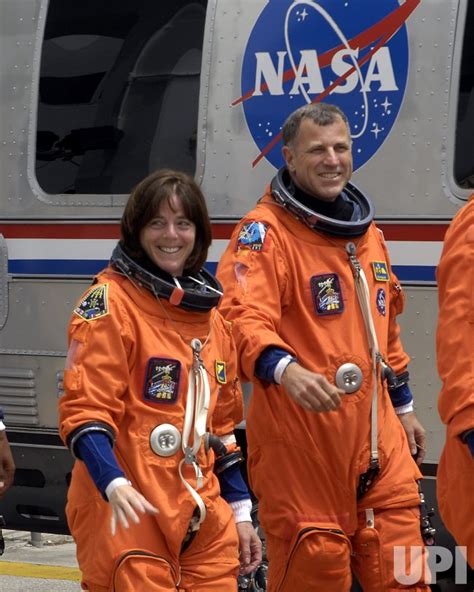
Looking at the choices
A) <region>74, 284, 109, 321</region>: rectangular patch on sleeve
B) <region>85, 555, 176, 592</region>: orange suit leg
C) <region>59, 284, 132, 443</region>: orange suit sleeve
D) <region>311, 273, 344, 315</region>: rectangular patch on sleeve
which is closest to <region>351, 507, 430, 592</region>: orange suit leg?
<region>311, 273, 344, 315</region>: rectangular patch on sleeve

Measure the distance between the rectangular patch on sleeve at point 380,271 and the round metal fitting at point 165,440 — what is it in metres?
1.15

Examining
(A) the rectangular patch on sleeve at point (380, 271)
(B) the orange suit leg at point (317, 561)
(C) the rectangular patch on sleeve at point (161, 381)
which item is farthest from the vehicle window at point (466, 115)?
(C) the rectangular patch on sleeve at point (161, 381)

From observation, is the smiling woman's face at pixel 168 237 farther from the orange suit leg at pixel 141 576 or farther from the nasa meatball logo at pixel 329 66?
the nasa meatball logo at pixel 329 66

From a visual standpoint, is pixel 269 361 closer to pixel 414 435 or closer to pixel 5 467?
pixel 414 435

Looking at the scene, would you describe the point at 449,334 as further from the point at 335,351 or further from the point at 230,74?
the point at 230,74

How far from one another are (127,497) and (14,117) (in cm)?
377

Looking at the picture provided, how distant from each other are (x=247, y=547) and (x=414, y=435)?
3.39 ft

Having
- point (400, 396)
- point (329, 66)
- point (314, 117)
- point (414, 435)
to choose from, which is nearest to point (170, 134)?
point (329, 66)

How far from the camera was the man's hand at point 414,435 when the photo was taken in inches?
205

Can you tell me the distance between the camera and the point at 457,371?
152 inches

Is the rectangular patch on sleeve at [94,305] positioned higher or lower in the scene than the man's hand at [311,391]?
higher

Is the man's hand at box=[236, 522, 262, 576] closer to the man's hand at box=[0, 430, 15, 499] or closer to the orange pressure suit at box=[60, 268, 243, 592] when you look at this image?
the orange pressure suit at box=[60, 268, 243, 592]

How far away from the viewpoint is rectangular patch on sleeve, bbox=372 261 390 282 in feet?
16.5

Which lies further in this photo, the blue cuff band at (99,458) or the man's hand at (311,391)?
the man's hand at (311,391)
